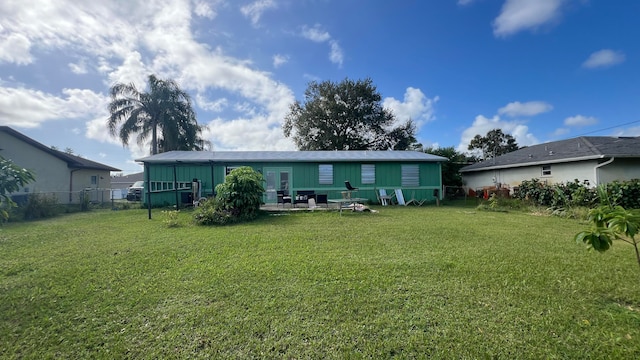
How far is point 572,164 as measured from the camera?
492 inches

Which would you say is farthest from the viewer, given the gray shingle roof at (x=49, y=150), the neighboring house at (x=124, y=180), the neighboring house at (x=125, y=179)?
the neighboring house at (x=125, y=179)

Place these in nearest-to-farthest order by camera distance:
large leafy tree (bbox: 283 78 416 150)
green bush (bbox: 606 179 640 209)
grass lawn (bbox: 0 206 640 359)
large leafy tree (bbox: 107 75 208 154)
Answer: grass lawn (bbox: 0 206 640 359) < green bush (bbox: 606 179 640 209) < large leafy tree (bbox: 107 75 208 154) < large leafy tree (bbox: 283 78 416 150)

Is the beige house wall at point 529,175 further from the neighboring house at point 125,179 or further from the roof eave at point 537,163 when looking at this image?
the neighboring house at point 125,179

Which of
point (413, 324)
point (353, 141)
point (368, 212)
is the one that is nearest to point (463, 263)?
point (413, 324)

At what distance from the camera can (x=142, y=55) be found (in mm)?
10734

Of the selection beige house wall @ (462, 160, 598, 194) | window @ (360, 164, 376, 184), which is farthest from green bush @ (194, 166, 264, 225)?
beige house wall @ (462, 160, 598, 194)

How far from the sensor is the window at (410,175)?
14.5 meters

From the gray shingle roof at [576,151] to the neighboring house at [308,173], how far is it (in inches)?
212

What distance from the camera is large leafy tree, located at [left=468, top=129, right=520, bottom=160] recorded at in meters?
34.1

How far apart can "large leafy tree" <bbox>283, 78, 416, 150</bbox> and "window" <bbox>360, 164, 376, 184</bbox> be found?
41.5ft

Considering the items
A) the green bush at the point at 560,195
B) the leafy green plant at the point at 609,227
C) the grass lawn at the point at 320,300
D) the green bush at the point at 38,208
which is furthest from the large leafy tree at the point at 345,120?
the leafy green plant at the point at 609,227

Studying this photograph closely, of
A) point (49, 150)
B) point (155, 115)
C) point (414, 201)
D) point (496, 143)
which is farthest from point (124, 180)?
point (496, 143)

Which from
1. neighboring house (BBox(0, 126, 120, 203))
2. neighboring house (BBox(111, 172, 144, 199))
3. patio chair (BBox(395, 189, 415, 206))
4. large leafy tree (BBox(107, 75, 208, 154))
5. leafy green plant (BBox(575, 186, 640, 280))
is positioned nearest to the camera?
leafy green plant (BBox(575, 186, 640, 280))

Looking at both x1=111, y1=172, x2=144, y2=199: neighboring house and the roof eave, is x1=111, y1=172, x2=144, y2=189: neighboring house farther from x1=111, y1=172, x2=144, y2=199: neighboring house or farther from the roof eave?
the roof eave
